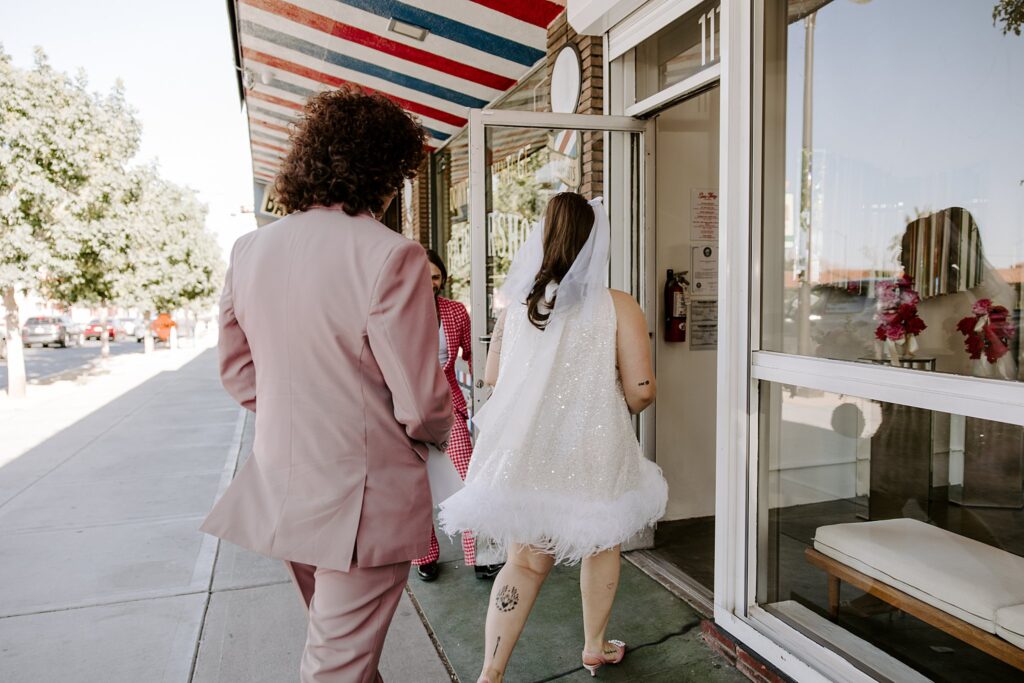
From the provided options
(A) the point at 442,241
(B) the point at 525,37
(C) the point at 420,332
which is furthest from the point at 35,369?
(C) the point at 420,332

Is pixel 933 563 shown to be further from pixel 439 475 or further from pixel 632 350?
pixel 439 475

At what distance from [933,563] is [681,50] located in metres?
2.59

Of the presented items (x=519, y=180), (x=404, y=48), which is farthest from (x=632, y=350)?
(x=404, y=48)

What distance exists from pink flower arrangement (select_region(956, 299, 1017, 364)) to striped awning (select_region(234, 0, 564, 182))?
120 inches

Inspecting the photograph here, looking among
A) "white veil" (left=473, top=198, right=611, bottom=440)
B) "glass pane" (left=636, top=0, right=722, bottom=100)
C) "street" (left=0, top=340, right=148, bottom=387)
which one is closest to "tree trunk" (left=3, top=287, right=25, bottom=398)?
"street" (left=0, top=340, right=148, bottom=387)

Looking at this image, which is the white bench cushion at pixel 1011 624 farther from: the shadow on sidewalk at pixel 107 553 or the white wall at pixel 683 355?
the shadow on sidewalk at pixel 107 553

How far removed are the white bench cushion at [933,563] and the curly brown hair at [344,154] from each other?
2092 mm

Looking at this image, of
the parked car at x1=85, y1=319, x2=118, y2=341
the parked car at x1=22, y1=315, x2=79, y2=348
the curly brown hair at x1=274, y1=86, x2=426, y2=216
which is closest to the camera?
the curly brown hair at x1=274, y1=86, x2=426, y2=216

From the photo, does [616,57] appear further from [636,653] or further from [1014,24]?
[636,653]

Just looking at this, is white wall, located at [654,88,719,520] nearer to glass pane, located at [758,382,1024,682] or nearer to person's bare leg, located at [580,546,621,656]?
glass pane, located at [758,382,1024,682]

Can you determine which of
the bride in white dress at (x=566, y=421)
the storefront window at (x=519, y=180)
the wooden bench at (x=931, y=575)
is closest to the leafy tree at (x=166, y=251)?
the storefront window at (x=519, y=180)

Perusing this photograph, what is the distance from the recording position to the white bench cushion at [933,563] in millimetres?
2215

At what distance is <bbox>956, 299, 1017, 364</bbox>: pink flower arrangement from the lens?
2.75 metres

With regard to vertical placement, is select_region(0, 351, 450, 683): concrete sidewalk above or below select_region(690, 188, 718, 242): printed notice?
below
